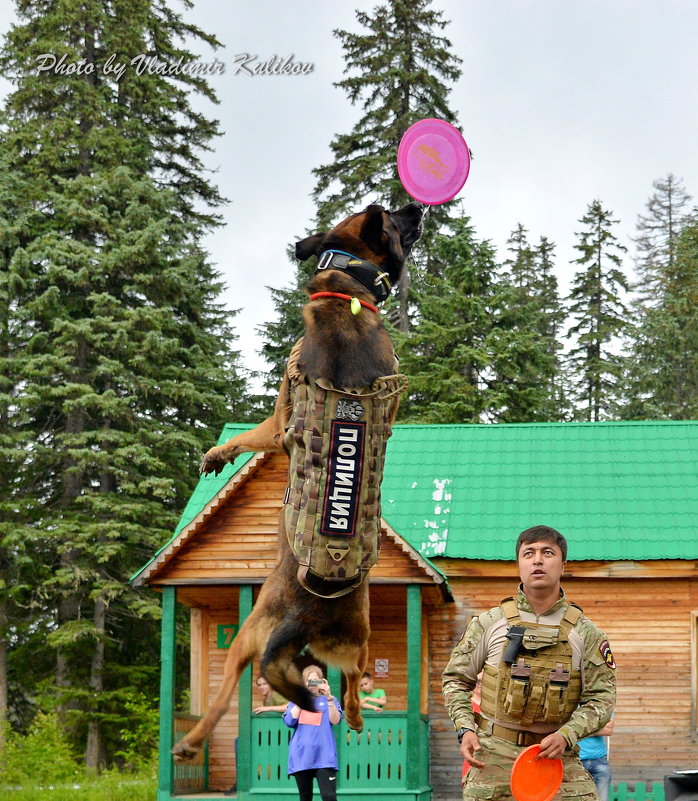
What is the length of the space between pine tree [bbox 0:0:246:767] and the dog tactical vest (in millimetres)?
19002

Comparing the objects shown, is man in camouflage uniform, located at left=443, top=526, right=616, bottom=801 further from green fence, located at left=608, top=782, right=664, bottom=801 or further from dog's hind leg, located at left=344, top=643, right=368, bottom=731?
green fence, located at left=608, top=782, right=664, bottom=801

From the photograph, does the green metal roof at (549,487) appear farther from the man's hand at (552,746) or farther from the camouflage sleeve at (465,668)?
the man's hand at (552,746)

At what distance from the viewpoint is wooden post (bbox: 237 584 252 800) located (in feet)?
40.4

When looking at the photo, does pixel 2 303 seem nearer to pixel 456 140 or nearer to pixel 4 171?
pixel 4 171

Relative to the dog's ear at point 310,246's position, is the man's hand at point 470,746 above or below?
below

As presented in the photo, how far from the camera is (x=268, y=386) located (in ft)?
96.2

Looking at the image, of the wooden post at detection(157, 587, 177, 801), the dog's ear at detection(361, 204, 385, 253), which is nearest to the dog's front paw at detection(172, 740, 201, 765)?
the dog's ear at detection(361, 204, 385, 253)

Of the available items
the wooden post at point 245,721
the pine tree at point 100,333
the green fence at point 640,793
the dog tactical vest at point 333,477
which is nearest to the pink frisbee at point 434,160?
the dog tactical vest at point 333,477

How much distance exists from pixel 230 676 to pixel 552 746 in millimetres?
1287

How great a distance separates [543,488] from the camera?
1586 cm

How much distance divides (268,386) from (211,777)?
14.4 meters

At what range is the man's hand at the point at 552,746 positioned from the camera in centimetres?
427

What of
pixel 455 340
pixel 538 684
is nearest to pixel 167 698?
pixel 538 684

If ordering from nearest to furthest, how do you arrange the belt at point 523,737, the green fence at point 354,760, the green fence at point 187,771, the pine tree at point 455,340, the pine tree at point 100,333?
1. the belt at point 523,737
2. the green fence at point 354,760
3. the green fence at point 187,771
4. the pine tree at point 100,333
5. the pine tree at point 455,340
